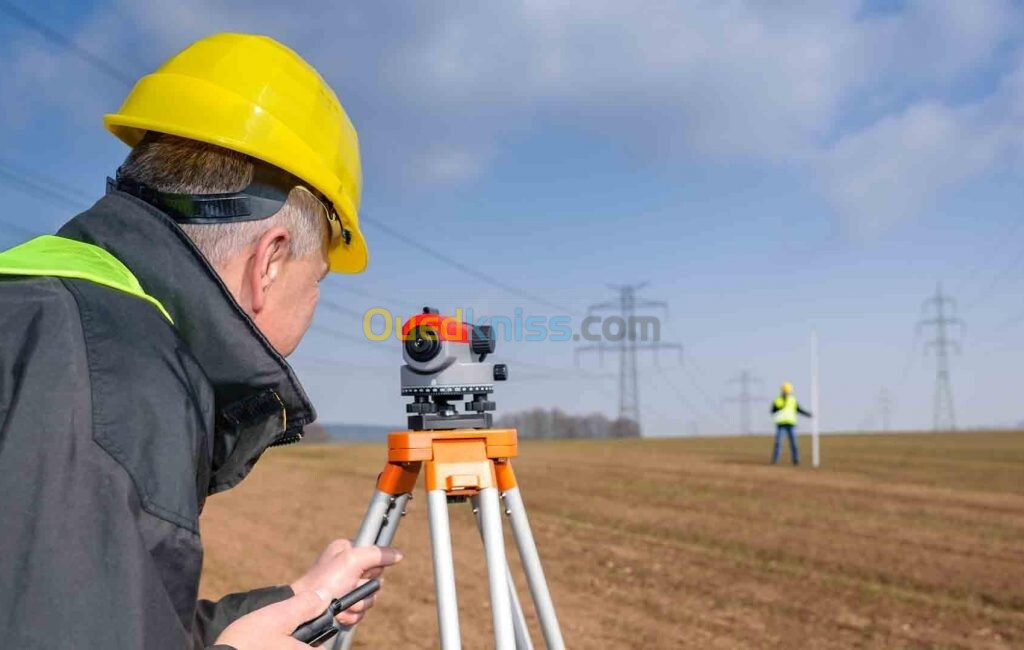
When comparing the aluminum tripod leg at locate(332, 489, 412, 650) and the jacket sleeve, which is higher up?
the aluminum tripod leg at locate(332, 489, 412, 650)

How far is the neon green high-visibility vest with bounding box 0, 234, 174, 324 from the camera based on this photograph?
96 centimetres

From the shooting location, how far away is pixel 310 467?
59.8ft

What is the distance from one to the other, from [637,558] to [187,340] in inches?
272

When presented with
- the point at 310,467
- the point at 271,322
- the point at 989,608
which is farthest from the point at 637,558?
the point at 310,467

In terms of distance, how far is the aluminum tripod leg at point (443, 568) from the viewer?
8.46ft

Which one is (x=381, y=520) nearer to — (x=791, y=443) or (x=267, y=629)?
(x=267, y=629)

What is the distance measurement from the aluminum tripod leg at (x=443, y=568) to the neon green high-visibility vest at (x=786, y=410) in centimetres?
1752

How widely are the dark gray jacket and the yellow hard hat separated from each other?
51 centimetres

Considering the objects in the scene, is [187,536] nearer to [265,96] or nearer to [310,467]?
[265,96]

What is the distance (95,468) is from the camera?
86 cm

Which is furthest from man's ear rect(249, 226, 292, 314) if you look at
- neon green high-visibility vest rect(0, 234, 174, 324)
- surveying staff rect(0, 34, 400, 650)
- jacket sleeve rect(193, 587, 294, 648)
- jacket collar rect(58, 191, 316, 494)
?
jacket sleeve rect(193, 587, 294, 648)

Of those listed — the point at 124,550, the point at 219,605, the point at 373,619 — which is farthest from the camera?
the point at 373,619

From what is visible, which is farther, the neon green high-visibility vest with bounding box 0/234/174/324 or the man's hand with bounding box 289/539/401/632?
the man's hand with bounding box 289/539/401/632

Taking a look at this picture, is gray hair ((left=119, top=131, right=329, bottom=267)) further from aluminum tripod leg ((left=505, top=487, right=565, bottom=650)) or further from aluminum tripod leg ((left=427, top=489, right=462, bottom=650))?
aluminum tripod leg ((left=505, top=487, right=565, bottom=650))
